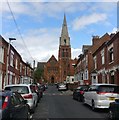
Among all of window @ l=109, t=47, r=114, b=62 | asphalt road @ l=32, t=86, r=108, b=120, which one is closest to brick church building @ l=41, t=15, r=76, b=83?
window @ l=109, t=47, r=114, b=62

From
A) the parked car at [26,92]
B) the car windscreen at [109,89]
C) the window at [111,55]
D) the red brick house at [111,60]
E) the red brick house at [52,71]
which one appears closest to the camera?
the parked car at [26,92]

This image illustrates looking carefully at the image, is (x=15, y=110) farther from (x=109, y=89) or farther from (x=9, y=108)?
(x=109, y=89)

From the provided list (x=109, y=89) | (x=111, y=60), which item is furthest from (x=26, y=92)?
(x=111, y=60)

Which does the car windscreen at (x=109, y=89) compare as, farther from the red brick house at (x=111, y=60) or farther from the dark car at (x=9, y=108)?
the red brick house at (x=111, y=60)

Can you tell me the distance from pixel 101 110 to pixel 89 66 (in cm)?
3147

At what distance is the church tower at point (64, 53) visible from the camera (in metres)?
116

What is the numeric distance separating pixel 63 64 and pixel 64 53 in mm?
5541

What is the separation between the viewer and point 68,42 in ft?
388

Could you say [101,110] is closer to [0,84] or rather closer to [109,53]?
[109,53]

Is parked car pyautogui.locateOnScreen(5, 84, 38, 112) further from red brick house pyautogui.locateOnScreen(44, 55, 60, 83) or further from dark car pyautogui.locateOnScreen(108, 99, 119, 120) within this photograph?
red brick house pyautogui.locateOnScreen(44, 55, 60, 83)

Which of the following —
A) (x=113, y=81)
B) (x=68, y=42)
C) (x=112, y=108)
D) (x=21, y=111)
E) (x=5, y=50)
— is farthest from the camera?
(x=68, y=42)

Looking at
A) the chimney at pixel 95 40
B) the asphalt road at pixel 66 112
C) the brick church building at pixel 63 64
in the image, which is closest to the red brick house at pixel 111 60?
the asphalt road at pixel 66 112

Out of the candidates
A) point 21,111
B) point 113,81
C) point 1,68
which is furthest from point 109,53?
point 21,111

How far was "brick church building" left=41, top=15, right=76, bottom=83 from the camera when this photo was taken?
4572 inches
